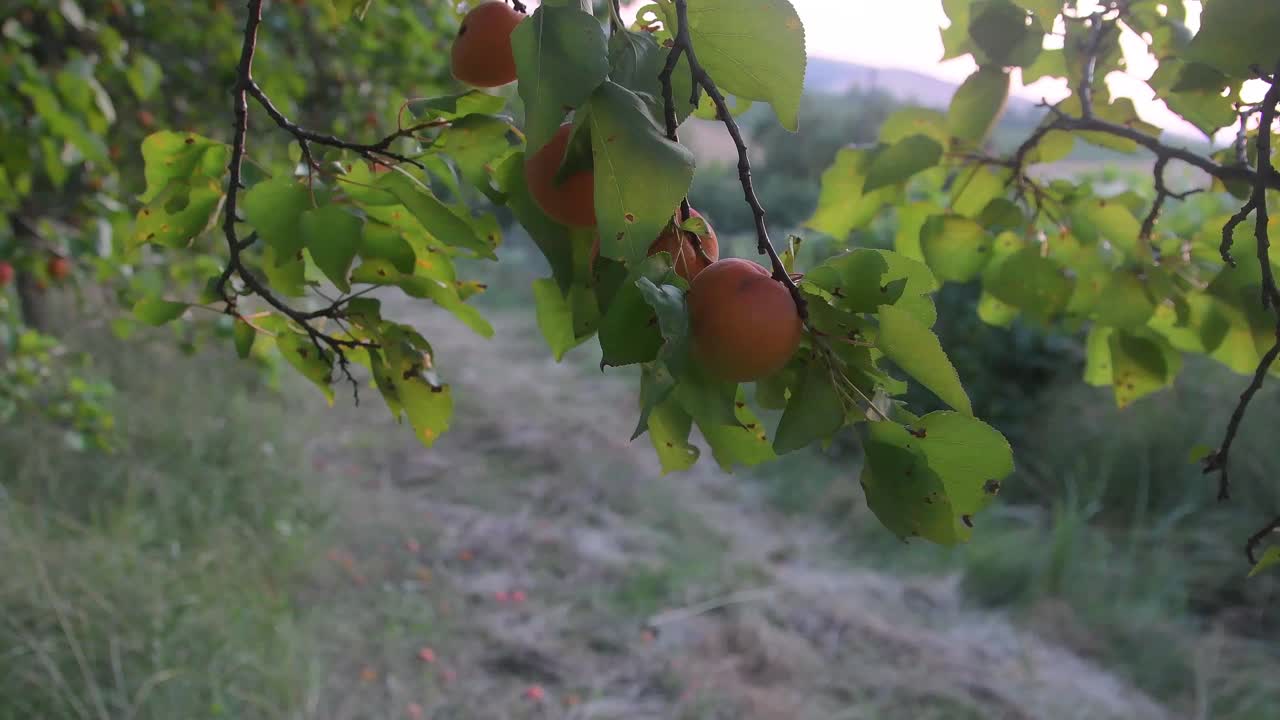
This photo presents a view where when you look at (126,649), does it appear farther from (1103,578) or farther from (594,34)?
(1103,578)

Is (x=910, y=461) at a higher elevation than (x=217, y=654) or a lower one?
lower

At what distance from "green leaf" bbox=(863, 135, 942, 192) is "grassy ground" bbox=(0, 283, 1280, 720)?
63.7 inches

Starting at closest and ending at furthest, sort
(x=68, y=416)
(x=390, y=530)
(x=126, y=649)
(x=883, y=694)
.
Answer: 1. (x=126, y=649)
2. (x=68, y=416)
3. (x=883, y=694)
4. (x=390, y=530)

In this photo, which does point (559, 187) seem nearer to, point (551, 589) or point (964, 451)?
point (964, 451)

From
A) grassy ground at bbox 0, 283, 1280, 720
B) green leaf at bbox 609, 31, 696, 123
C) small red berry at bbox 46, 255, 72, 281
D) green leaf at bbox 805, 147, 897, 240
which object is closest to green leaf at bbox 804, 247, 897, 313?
green leaf at bbox 609, 31, 696, 123

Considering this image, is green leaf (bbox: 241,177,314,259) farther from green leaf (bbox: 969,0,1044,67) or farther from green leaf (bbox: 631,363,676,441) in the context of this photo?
green leaf (bbox: 969,0,1044,67)

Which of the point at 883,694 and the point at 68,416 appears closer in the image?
the point at 68,416

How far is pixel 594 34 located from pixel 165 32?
8.87 feet

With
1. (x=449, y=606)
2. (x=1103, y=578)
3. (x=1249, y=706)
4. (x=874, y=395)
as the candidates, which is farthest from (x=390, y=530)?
(x=874, y=395)

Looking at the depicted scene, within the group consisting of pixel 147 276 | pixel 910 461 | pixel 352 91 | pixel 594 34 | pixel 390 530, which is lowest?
pixel 910 461

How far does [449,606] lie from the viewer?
8.50 feet

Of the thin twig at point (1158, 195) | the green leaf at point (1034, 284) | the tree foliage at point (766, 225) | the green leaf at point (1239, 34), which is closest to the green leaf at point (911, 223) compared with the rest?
the tree foliage at point (766, 225)

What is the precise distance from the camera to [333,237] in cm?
61

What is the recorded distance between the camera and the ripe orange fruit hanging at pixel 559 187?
17.2 inches
